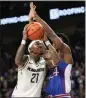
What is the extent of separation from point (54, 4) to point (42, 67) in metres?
9.00

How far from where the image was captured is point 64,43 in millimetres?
5004

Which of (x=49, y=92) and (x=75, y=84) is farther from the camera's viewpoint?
(x=75, y=84)

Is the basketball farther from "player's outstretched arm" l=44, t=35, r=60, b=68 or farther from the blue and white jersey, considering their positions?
the blue and white jersey

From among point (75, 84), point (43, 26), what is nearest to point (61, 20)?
point (75, 84)

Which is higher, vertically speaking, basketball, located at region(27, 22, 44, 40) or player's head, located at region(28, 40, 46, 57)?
basketball, located at region(27, 22, 44, 40)

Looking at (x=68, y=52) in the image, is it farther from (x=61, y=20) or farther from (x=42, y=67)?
(x=61, y=20)

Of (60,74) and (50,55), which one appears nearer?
(50,55)

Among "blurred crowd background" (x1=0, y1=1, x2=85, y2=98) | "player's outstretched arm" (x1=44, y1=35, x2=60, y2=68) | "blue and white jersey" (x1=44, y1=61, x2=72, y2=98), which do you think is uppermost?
"blurred crowd background" (x1=0, y1=1, x2=85, y2=98)

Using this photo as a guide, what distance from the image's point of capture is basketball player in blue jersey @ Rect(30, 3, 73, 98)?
16.3 feet

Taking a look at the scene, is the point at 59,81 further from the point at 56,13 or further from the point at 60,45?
the point at 56,13

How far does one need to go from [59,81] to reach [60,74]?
9cm

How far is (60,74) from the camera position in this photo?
16.5 feet

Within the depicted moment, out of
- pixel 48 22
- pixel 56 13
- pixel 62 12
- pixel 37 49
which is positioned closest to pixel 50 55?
pixel 37 49

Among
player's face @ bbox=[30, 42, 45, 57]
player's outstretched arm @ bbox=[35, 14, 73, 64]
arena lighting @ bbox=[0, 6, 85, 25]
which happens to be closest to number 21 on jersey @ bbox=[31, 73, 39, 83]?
player's face @ bbox=[30, 42, 45, 57]
